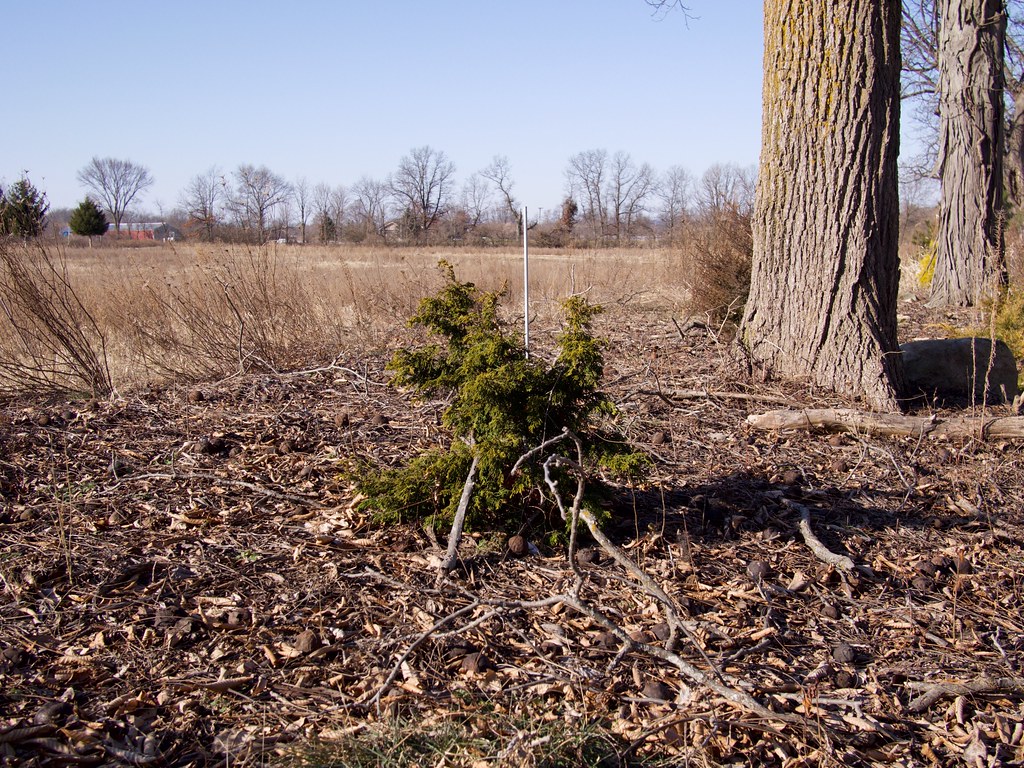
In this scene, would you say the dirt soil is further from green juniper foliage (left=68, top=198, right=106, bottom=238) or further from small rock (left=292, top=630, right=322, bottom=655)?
green juniper foliage (left=68, top=198, right=106, bottom=238)

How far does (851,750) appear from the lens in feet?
7.50

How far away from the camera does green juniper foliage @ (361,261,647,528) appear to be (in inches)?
126

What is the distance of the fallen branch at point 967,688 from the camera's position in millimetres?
2527

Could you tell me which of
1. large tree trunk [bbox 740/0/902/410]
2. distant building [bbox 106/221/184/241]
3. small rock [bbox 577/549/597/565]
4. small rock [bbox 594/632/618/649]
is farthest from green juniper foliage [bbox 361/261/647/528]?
distant building [bbox 106/221/184/241]

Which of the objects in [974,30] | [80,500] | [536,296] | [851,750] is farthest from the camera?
[536,296]

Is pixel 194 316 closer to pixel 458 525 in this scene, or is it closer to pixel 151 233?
pixel 458 525

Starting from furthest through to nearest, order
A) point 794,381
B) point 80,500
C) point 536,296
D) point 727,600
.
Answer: point 536,296
point 794,381
point 80,500
point 727,600

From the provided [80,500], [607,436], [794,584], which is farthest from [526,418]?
[80,500]

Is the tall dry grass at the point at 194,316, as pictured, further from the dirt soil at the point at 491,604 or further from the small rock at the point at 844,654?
the small rock at the point at 844,654

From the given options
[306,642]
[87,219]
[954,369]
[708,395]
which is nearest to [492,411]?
[306,642]

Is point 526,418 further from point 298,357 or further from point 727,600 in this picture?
point 298,357

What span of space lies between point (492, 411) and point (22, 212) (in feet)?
15.1

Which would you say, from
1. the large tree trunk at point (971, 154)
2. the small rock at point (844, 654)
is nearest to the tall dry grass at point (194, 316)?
the small rock at point (844, 654)

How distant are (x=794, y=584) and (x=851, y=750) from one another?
97 centimetres
